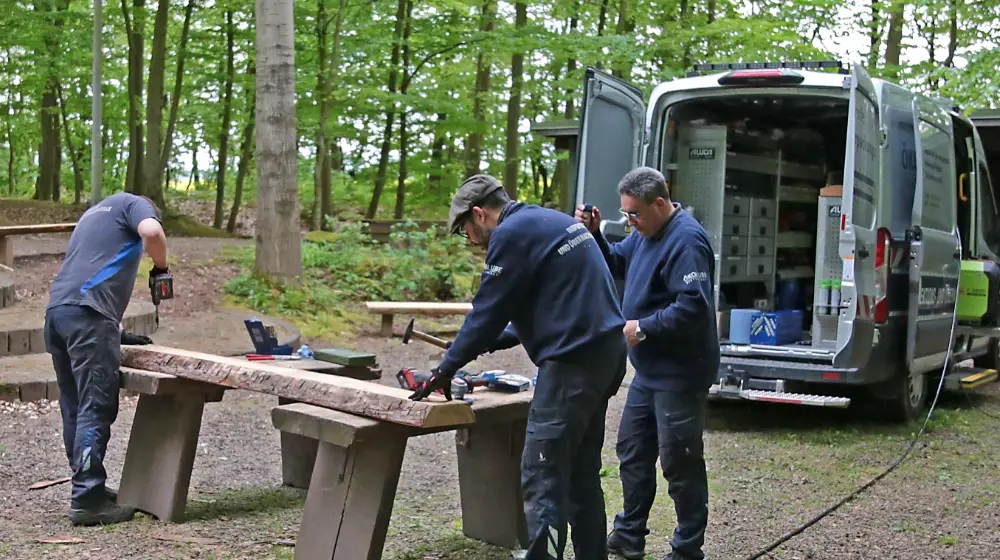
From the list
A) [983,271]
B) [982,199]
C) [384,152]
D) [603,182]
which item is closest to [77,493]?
[603,182]

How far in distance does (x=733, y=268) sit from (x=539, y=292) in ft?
16.9

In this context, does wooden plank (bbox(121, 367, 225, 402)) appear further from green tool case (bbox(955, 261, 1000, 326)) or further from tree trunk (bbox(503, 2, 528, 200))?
tree trunk (bbox(503, 2, 528, 200))

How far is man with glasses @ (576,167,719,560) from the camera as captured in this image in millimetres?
4070

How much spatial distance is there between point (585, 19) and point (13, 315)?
17.2 meters

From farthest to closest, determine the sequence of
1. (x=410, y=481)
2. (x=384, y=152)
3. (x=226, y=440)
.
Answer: (x=384, y=152) → (x=226, y=440) → (x=410, y=481)

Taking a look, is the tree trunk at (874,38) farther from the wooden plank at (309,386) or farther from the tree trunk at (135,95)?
the wooden plank at (309,386)

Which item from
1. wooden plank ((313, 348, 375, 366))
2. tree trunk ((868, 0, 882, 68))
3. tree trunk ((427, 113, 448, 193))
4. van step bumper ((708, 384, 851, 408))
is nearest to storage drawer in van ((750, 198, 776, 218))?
van step bumper ((708, 384, 851, 408))

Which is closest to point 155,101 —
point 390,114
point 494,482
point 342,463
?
point 390,114

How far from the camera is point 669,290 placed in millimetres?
4180

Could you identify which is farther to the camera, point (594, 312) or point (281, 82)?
point (281, 82)

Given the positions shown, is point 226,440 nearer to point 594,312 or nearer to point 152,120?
point 594,312

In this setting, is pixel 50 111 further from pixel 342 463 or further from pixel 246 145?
pixel 342 463

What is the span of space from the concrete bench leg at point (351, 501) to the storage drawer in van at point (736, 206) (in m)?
5.14

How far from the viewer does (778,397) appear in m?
6.91
